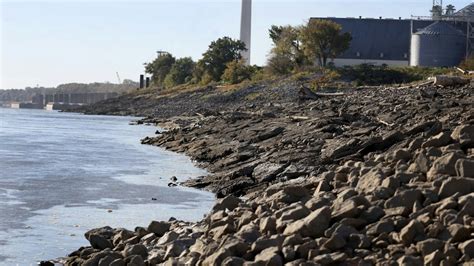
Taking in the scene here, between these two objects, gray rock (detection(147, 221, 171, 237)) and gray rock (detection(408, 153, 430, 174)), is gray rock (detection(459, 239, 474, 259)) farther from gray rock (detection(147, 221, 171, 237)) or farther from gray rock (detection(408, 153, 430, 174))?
gray rock (detection(147, 221, 171, 237))

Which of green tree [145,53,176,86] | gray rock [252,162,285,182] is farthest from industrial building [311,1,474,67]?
gray rock [252,162,285,182]

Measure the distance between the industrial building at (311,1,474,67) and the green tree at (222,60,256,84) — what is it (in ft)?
37.3

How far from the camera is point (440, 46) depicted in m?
88.0

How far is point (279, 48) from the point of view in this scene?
9744 centimetres

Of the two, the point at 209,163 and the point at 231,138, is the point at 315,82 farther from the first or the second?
the point at 209,163

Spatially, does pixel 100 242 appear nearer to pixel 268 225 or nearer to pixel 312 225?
pixel 268 225

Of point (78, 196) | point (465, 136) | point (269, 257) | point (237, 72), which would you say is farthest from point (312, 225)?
point (237, 72)

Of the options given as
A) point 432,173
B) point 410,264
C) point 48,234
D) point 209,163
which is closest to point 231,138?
point 209,163

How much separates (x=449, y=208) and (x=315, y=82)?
6247 cm

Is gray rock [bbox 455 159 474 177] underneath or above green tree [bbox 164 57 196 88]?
underneath

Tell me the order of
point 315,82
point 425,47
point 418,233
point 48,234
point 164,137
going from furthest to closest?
point 425,47 < point 315,82 < point 164,137 < point 48,234 < point 418,233

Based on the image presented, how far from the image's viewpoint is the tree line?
90688 millimetres

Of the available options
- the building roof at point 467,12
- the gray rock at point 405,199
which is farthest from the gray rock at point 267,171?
the building roof at point 467,12

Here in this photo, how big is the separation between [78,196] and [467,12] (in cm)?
7866
